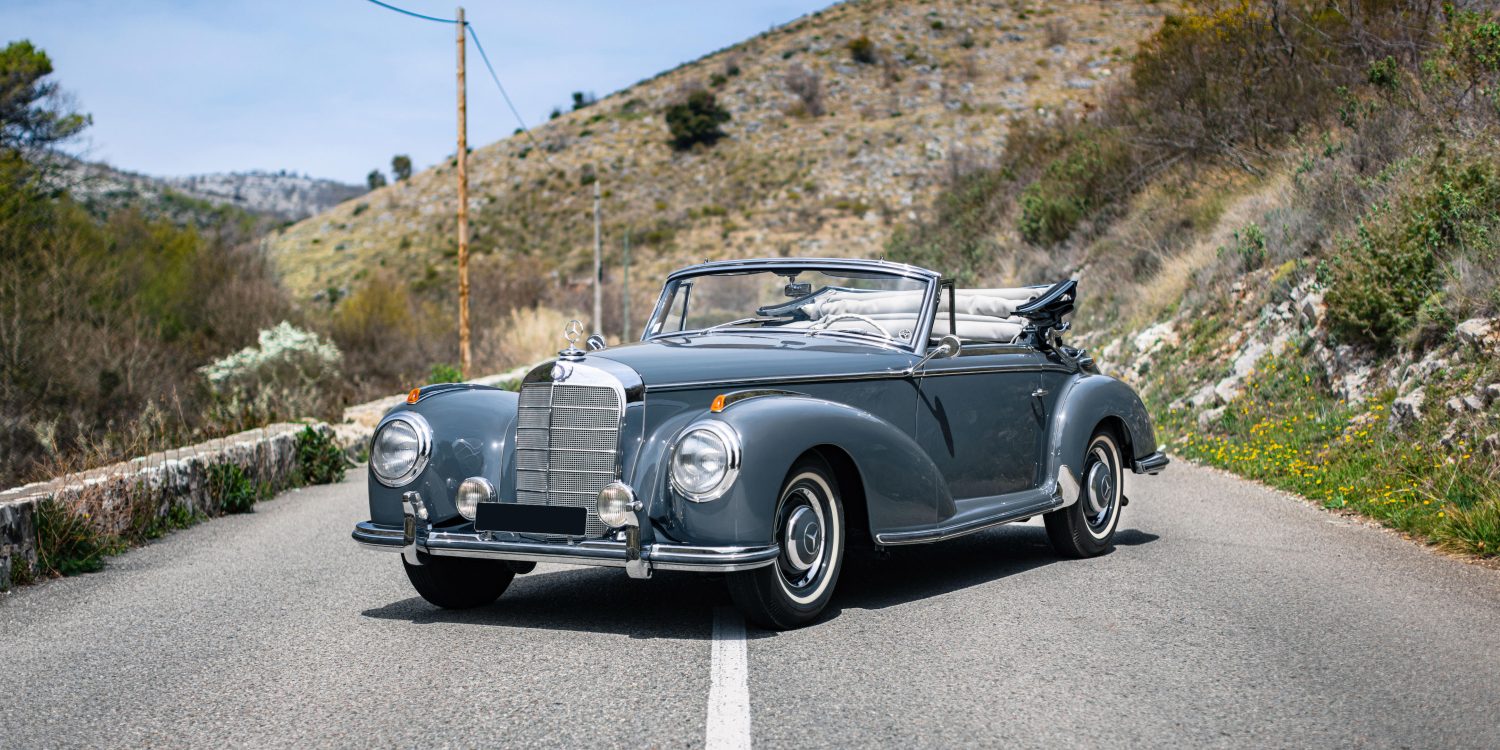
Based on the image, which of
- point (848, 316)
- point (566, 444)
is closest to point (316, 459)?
point (848, 316)

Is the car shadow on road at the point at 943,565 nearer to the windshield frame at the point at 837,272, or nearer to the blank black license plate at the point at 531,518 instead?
the windshield frame at the point at 837,272

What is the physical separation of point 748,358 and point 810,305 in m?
1.37

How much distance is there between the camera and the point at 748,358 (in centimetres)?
636

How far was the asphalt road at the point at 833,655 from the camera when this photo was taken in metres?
4.41

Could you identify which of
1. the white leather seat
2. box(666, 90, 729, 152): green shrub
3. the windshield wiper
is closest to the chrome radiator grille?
the windshield wiper

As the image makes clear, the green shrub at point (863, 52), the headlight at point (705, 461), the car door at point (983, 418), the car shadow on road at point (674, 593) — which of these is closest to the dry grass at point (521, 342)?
the car shadow on road at point (674, 593)

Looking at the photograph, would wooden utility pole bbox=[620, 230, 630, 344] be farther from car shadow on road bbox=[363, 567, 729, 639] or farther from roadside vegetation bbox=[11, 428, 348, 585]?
car shadow on road bbox=[363, 567, 729, 639]

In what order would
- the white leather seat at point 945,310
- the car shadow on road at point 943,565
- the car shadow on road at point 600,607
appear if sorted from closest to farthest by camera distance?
the car shadow on road at point 600,607 < the car shadow on road at point 943,565 < the white leather seat at point 945,310

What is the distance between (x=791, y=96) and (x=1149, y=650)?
71.3 metres

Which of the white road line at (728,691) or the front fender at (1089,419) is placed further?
the front fender at (1089,419)

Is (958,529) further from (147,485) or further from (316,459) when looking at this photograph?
(316,459)

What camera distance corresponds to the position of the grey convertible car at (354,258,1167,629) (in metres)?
5.63

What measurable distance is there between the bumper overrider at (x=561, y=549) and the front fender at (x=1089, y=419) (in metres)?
2.78

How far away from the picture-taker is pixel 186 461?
34.6 feet
